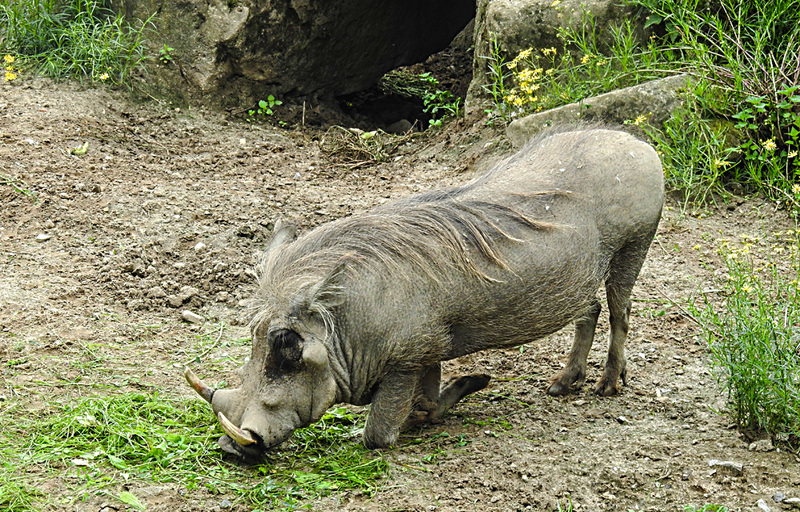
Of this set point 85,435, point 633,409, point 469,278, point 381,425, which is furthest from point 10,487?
point 633,409

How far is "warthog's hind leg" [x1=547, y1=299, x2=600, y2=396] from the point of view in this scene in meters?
4.21

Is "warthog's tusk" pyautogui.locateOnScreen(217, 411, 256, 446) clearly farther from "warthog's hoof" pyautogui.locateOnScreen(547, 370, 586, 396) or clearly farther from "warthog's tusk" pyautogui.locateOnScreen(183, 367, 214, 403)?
"warthog's hoof" pyautogui.locateOnScreen(547, 370, 586, 396)

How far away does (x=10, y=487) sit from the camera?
3.04m

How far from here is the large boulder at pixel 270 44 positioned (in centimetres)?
725

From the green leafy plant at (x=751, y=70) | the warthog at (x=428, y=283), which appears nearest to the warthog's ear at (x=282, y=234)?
the warthog at (x=428, y=283)

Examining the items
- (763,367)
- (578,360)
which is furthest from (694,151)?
(763,367)

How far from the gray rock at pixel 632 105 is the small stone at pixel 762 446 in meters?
2.95

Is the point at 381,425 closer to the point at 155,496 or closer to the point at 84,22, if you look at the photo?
the point at 155,496

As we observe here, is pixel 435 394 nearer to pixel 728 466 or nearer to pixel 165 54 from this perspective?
pixel 728 466

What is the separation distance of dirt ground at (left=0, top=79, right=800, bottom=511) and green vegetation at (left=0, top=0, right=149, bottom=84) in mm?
214

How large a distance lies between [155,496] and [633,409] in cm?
210

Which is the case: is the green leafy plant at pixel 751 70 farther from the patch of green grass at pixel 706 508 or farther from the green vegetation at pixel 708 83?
the patch of green grass at pixel 706 508

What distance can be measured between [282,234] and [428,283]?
747 mm

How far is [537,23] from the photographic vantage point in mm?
6621
